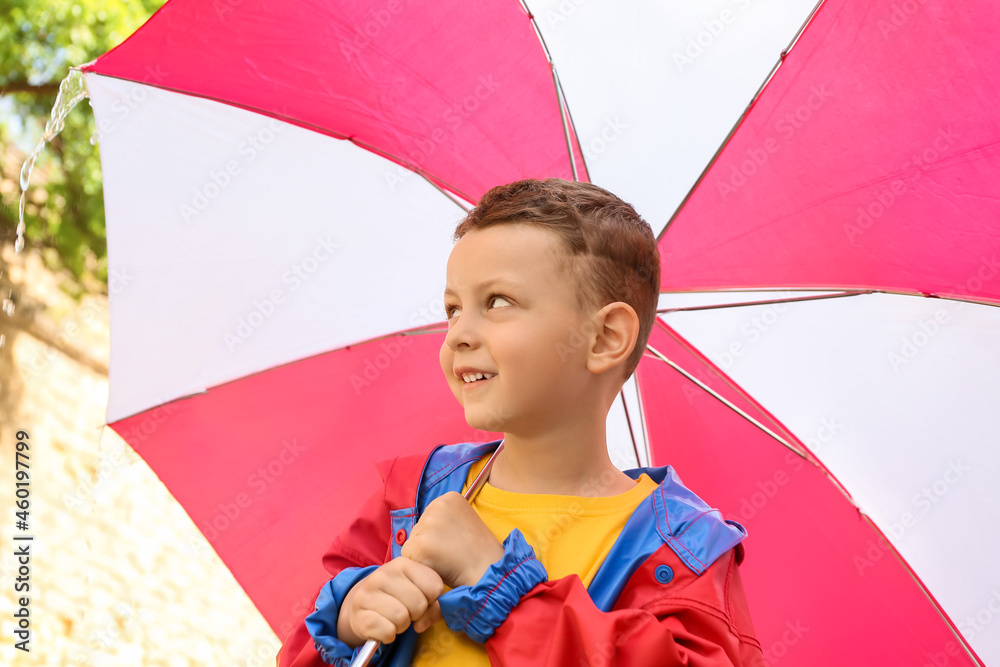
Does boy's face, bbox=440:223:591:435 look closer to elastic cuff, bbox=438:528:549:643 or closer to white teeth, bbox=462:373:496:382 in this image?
white teeth, bbox=462:373:496:382

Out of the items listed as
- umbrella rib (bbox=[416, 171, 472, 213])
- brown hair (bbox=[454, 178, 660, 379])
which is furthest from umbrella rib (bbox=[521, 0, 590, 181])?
umbrella rib (bbox=[416, 171, 472, 213])

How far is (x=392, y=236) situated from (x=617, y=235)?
1.93 feet

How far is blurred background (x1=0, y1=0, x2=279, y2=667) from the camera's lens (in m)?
5.09

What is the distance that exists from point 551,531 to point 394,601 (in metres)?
0.33

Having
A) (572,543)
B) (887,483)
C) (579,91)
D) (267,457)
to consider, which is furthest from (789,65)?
(267,457)

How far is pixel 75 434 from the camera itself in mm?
6273

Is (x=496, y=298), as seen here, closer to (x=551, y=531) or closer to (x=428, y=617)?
(x=551, y=531)

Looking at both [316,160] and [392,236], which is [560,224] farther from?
[316,160]

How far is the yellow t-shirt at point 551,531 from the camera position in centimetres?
150

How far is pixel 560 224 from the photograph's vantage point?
1.62m

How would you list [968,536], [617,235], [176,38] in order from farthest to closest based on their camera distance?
1. [176,38]
2. [968,536]
3. [617,235]

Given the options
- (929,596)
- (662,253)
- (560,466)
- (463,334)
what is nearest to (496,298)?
(463,334)

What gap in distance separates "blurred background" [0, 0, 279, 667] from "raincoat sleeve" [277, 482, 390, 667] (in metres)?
3.52

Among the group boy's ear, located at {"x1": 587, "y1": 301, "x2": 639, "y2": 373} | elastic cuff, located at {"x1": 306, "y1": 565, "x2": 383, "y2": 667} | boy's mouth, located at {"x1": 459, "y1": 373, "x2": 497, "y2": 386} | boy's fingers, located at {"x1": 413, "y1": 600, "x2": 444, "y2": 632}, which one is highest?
boy's ear, located at {"x1": 587, "y1": 301, "x2": 639, "y2": 373}
